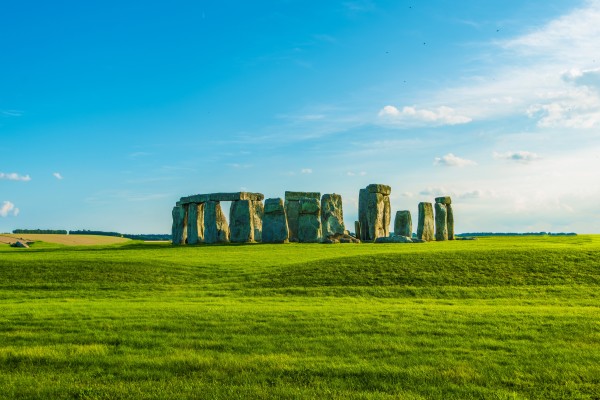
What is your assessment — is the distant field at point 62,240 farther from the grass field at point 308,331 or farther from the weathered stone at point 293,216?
the grass field at point 308,331

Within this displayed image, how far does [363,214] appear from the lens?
39.7 m

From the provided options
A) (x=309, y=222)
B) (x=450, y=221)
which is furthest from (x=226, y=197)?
(x=450, y=221)

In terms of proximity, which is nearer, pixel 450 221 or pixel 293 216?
pixel 293 216

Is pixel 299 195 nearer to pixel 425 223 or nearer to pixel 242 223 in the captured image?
pixel 242 223

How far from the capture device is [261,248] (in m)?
29.9

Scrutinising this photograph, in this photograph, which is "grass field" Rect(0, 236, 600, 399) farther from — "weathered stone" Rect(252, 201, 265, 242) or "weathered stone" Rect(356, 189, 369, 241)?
"weathered stone" Rect(356, 189, 369, 241)

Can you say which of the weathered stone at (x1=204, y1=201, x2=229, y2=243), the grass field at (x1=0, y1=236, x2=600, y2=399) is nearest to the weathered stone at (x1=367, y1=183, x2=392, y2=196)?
the weathered stone at (x1=204, y1=201, x2=229, y2=243)

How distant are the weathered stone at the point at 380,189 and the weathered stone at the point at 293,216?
5240mm

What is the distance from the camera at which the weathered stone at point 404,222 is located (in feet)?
125

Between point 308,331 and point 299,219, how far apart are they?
81.1 ft

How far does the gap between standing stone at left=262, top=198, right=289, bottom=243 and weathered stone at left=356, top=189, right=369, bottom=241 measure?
6.91 meters

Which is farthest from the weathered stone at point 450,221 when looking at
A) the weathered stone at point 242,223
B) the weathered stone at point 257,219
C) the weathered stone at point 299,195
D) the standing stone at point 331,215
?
the weathered stone at point 242,223

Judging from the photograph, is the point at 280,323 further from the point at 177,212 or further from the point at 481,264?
the point at 177,212

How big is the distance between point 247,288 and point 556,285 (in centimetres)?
1023
